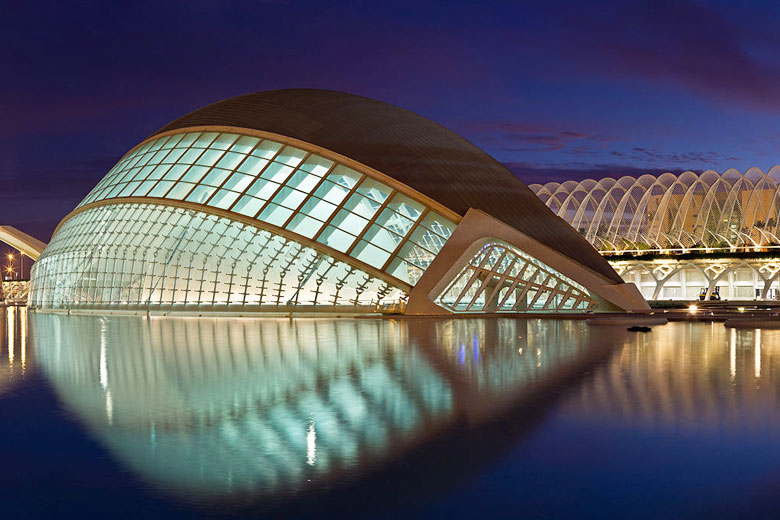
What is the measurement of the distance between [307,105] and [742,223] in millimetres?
42809

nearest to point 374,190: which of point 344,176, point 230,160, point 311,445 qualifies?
point 344,176

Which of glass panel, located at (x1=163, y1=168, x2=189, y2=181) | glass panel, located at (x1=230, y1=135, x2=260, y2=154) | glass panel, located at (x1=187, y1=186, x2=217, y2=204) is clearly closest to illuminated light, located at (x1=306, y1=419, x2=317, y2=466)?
glass panel, located at (x1=187, y1=186, x2=217, y2=204)

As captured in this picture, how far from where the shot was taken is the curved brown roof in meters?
37.8

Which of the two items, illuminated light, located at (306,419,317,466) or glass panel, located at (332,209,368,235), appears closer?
illuminated light, located at (306,419,317,466)

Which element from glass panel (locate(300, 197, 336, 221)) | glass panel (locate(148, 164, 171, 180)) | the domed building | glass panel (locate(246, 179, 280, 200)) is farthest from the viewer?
glass panel (locate(148, 164, 171, 180))

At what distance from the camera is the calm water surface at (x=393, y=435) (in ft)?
21.5

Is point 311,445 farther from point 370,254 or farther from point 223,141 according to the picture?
point 223,141

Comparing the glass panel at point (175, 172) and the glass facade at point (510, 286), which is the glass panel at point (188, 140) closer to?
the glass panel at point (175, 172)

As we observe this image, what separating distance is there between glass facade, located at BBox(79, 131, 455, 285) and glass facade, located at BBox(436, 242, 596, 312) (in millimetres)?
1929

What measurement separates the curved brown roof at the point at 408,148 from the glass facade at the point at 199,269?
17.0 feet

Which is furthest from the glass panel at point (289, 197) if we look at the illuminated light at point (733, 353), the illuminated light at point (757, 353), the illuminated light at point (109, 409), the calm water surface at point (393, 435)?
the illuminated light at point (109, 409)

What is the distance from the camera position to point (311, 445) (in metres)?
8.44

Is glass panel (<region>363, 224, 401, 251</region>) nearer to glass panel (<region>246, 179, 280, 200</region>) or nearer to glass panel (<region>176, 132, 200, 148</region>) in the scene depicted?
glass panel (<region>246, 179, 280, 200</region>)

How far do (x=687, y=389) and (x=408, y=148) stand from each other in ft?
95.9
